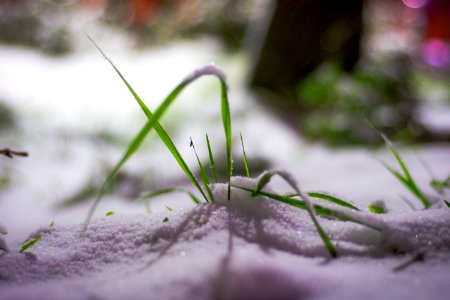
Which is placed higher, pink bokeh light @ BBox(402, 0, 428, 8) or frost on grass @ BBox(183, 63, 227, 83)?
pink bokeh light @ BBox(402, 0, 428, 8)

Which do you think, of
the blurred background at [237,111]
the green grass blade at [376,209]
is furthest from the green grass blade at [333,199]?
→ the blurred background at [237,111]

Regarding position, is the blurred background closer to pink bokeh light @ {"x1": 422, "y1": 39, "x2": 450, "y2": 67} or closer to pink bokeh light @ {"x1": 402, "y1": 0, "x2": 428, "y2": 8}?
pink bokeh light @ {"x1": 422, "y1": 39, "x2": 450, "y2": 67}

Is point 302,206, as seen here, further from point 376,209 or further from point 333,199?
point 376,209

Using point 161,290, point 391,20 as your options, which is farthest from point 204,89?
point 391,20

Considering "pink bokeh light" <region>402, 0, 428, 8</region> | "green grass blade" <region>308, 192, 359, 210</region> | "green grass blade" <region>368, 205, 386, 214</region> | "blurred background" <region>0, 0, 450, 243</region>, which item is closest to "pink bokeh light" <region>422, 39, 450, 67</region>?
"pink bokeh light" <region>402, 0, 428, 8</region>

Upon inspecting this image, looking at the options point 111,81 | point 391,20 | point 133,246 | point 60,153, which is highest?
point 391,20

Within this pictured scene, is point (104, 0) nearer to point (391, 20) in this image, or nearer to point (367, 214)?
point (391, 20)

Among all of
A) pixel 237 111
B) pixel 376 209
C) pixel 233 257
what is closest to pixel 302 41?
pixel 237 111
